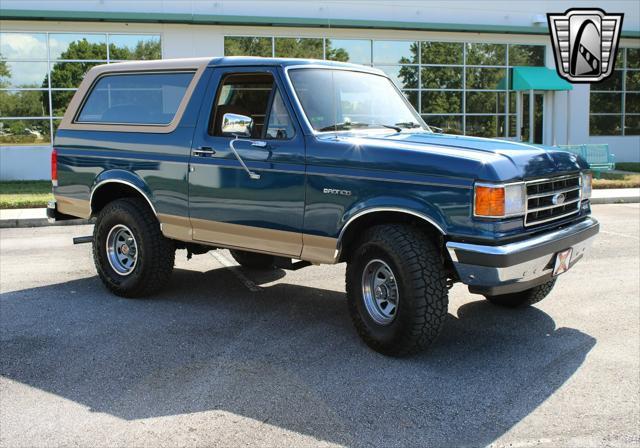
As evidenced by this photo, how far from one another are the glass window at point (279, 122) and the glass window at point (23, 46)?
15.5 metres

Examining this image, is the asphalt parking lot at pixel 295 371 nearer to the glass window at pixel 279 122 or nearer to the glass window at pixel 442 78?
the glass window at pixel 279 122

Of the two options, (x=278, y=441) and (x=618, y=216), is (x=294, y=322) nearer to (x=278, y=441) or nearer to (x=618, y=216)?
(x=278, y=441)

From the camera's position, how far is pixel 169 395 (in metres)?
4.56

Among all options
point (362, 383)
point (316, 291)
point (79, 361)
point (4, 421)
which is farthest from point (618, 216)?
point (4, 421)

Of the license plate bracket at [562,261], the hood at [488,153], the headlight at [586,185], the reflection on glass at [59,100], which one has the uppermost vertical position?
the reflection on glass at [59,100]

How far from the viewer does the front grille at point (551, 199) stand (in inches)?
200

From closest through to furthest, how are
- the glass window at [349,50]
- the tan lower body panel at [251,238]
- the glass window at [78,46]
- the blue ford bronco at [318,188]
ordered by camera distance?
the blue ford bronco at [318,188], the tan lower body panel at [251,238], the glass window at [78,46], the glass window at [349,50]

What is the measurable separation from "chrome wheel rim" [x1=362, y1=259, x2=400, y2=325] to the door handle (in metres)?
1.75

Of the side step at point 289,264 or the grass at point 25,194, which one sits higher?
the grass at point 25,194

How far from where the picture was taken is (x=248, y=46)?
21047mm

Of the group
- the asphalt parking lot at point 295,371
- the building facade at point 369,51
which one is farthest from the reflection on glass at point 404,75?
the asphalt parking lot at point 295,371

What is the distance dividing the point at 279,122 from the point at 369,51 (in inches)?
671

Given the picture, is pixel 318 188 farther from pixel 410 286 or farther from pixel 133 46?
pixel 133 46

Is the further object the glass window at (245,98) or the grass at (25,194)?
the grass at (25,194)
